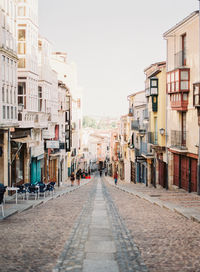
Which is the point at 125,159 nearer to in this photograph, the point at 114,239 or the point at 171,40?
the point at 171,40

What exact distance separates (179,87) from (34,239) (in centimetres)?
1868

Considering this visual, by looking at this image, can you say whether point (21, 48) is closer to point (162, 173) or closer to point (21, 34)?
point (21, 34)

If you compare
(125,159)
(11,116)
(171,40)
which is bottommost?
(125,159)

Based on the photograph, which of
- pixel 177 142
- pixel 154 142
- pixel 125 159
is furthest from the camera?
pixel 125 159

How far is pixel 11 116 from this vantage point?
77.5 ft

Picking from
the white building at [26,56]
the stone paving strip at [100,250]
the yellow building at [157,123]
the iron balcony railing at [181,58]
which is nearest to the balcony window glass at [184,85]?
the iron balcony railing at [181,58]

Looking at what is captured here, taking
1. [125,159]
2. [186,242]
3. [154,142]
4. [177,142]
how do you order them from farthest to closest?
[125,159] → [154,142] → [177,142] → [186,242]

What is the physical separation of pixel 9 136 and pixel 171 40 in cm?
1417

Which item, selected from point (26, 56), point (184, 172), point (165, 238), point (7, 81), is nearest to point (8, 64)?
point (7, 81)

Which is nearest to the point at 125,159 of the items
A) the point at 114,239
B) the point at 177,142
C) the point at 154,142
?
the point at 154,142

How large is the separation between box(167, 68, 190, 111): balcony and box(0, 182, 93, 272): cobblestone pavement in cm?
1368

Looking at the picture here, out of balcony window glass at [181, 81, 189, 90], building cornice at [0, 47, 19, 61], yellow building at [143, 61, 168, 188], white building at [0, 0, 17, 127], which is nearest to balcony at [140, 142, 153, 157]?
yellow building at [143, 61, 168, 188]

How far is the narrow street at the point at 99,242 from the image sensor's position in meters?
8.47

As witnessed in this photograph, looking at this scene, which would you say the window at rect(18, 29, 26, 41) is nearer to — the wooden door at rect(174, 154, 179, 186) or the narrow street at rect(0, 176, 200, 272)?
the wooden door at rect(174, 154, 179, 186)
